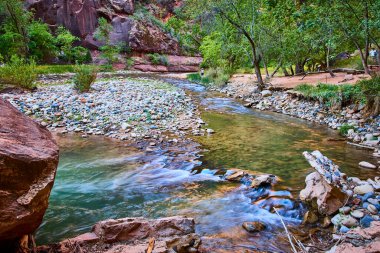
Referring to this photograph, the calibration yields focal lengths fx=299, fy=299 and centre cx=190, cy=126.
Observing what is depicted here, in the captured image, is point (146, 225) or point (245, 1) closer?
point (146, 225)

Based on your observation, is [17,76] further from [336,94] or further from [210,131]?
[336,94]

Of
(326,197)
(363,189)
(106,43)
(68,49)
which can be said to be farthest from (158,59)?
(326,197)

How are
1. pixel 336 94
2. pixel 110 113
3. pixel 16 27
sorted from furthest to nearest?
1. pixel 16 27
2. pixel 336 94
3. pixel 110 113

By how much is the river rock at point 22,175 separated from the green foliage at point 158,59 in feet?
98.6

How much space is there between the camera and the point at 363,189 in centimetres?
412

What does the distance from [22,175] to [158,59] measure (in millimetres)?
30877

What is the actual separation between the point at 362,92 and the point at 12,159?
9.58m

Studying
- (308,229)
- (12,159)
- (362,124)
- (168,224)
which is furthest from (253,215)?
(362,124)

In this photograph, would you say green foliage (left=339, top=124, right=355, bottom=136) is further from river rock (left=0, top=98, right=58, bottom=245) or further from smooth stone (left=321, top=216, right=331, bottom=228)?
river rock (left=0, top=98, right=58, bottom=245)

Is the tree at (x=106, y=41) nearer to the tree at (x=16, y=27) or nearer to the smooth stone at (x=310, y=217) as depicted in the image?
the tree at (x=16, y=27)

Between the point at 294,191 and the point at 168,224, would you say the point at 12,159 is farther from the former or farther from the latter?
the point at 294,191

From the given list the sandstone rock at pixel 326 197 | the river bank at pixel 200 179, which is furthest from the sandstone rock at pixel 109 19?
the sandstone rock at pixel 326 197

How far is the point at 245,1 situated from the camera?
15.1m

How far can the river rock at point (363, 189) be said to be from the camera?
4078 millimetres
